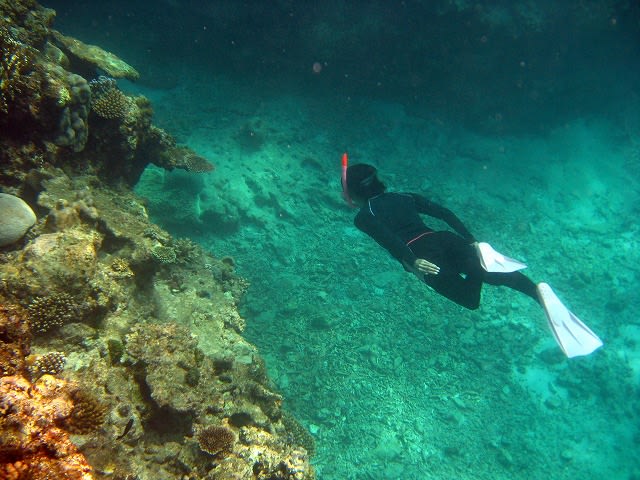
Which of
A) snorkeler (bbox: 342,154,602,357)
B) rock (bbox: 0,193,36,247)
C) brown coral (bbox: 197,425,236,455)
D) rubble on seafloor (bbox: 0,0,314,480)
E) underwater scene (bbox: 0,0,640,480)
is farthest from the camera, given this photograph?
snorkeler (bbox: 342,154,602,357)

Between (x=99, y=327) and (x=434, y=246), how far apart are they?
4212mm

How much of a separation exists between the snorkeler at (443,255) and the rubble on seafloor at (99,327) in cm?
252

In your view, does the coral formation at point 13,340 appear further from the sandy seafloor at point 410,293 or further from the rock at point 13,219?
the sandy seafloor at point 410,293

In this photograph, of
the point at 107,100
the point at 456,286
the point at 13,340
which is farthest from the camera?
the point at 107,100

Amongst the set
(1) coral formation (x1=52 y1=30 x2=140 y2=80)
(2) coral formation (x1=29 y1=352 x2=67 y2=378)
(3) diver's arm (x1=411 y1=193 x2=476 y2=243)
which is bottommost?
(2) coral formation (x1=29 y1=352 x2=67 y2=378)

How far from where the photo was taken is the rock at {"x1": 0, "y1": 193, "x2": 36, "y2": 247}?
3430mm

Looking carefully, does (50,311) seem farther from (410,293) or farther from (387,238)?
(410,293)

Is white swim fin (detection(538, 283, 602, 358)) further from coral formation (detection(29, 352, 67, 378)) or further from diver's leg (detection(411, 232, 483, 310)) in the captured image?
coral formation (detection(29, 352, 67, 378))

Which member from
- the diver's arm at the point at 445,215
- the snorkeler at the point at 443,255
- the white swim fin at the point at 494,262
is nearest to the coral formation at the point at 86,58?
the snorkeler at the point at 443,255

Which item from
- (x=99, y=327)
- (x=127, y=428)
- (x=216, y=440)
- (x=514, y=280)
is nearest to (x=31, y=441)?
(x=127, y=428)

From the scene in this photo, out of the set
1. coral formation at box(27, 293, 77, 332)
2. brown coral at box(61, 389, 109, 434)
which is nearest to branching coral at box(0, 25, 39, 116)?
coral formation at box(27, 293, 77, 332)

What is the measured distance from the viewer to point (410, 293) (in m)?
8.75

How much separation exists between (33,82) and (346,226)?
23.8 feet

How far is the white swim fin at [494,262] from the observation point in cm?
443
